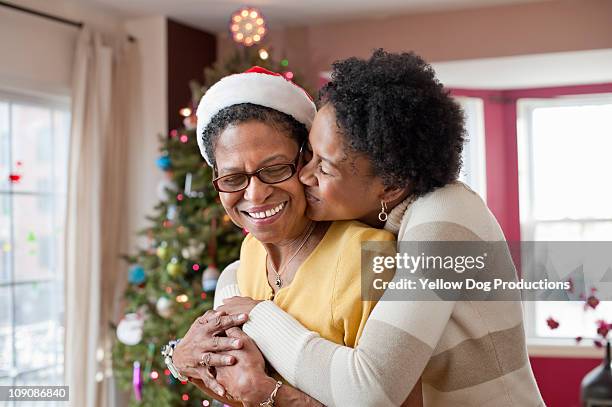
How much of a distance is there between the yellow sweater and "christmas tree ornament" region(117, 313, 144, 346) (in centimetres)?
270

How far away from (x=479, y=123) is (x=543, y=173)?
617 mm

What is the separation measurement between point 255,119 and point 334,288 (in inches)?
16.6

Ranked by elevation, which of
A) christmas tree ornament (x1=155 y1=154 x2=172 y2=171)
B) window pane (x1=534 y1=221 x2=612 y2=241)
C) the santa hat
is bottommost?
window pane (x1=534 y1=221 x2=612 y2=241)

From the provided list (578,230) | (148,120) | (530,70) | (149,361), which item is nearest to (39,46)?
(148,120)

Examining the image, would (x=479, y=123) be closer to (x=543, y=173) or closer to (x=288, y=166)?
(x=543, y=173)

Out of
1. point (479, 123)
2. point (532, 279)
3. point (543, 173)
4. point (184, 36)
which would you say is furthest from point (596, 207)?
point (532, 279)

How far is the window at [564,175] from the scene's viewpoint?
17.0 feet

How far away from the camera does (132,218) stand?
15.8 feet

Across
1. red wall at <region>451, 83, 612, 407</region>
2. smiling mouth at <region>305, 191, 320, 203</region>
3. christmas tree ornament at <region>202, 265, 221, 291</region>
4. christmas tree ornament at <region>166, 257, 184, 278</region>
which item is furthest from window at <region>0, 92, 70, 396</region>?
red wall at <region>451, 83, 612, 407</region>

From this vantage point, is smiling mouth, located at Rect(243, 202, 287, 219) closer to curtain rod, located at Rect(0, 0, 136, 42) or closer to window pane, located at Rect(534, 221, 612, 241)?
curtain rod, located at Rect(0, 0, 136, 42)

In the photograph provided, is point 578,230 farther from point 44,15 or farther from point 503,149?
point 44,15

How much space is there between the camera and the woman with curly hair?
127 centimetres

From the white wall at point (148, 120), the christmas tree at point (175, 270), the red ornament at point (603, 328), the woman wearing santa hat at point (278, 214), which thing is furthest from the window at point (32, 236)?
the red ornament at point (603, 328)

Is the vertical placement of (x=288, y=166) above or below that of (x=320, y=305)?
above
